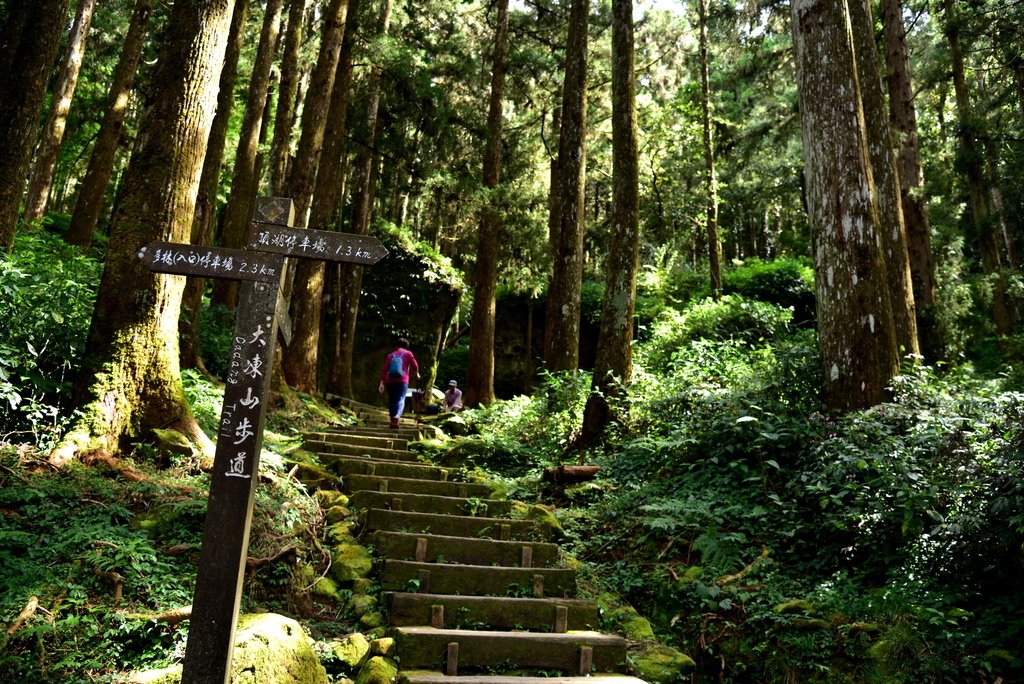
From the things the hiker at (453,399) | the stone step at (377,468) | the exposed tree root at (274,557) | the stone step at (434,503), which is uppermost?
the hiker at (453,399)

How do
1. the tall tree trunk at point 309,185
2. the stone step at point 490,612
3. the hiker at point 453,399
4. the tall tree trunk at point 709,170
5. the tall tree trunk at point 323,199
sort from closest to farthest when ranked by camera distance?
the stone step at point 490,612, the tall tree trunk at point 309,185, the tall tree trunk at point 323,199, the hiker at point 453,399, the tall tree trunk at point 709,170

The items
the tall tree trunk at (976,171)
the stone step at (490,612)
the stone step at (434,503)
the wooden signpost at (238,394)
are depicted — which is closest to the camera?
the wooden signpost at (238,394)

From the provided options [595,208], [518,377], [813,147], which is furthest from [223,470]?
[595,208]

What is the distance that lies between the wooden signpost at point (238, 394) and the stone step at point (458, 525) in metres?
3.01

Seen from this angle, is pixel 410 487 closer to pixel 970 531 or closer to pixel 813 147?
pixel 970 531

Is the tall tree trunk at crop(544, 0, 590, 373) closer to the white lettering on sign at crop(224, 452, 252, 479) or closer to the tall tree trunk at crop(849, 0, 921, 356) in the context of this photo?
the tall tree trunk at crop(849, 0, 921, 356)

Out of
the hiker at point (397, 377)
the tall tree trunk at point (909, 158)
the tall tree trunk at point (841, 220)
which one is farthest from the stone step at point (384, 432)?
Result: the tall tree trunk at point (909, 158)

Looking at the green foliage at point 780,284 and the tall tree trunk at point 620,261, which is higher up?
the green foliage at point 780,284

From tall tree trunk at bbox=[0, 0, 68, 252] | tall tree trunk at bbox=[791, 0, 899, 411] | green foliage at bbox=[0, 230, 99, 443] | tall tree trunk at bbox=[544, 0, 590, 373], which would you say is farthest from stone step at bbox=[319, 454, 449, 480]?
tall tree trunk at bbox=[791, 0, 899, 411]

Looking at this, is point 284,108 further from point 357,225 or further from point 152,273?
point 152,273

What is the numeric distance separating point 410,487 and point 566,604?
3048mm

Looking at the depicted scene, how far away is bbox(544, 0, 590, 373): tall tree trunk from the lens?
11773 millimetres

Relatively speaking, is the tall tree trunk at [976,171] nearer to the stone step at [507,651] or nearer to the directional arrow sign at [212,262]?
the stone step at [507,651]

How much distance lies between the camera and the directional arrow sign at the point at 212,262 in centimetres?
387
